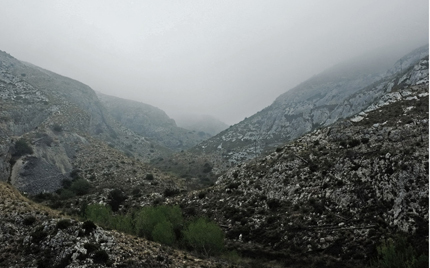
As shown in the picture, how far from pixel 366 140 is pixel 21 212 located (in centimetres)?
5139

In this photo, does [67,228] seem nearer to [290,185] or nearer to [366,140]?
[290,185]

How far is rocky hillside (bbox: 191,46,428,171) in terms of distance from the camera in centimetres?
12712

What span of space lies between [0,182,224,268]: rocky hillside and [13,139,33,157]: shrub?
54.5 m

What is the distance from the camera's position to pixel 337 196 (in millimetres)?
36719

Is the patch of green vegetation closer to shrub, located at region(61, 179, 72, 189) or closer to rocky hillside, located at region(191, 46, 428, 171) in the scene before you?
shrub, located at region(61, 179, 72, 189)

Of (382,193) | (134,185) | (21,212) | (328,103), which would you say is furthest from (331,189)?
(328,103)

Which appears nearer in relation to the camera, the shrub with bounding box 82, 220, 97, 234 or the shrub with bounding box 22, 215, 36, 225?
the shrub with bounding box 82, 220, 97, 234

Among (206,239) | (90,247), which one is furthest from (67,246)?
(206,239)

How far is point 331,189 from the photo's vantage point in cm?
3847

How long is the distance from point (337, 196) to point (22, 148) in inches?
3247

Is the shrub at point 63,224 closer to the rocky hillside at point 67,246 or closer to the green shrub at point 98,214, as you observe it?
the rocky hillside at point 67,246

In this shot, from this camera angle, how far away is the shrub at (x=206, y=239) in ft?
108

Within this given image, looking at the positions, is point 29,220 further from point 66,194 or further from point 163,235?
point 66,194

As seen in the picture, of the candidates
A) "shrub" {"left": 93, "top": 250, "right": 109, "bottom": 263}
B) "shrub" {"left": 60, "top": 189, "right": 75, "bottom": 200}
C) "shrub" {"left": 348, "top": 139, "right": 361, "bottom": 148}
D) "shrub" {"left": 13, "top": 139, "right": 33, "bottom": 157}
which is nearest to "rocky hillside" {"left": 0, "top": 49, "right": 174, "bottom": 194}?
"shrub" {"left": 13, "top": 139, "right": 33, "bottom": 157}
